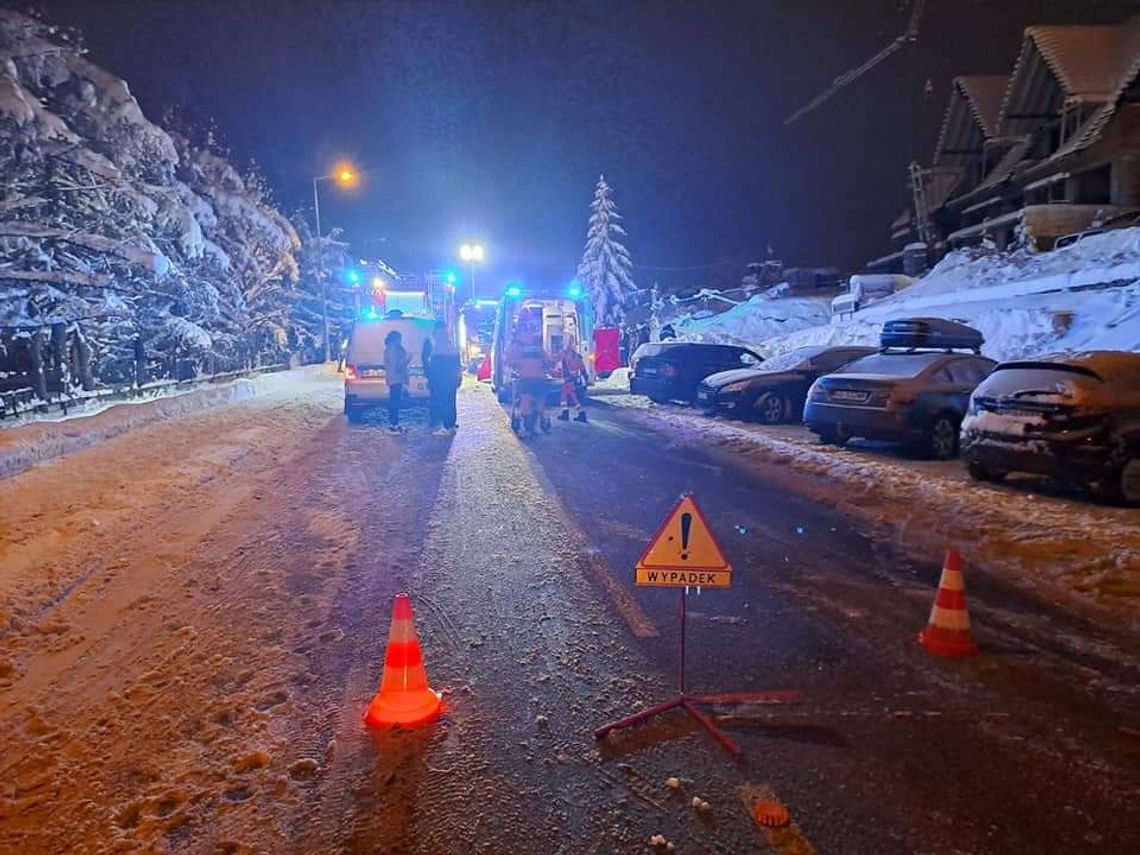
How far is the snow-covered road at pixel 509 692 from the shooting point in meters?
2.78

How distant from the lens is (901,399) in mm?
10305

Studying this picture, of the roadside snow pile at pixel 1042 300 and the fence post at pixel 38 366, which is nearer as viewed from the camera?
the fence post at pixel 38 366

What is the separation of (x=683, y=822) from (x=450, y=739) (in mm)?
Result: 1200

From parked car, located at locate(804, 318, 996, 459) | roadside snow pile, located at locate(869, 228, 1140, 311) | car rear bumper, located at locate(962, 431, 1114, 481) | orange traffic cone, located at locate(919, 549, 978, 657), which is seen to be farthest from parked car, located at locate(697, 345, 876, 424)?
orange traffic cone, located at locate(919, 549, 978, 657)

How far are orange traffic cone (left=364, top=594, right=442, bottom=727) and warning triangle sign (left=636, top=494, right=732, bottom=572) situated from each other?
51.6 inches

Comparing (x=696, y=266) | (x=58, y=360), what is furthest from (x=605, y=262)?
(x=58, y=360)

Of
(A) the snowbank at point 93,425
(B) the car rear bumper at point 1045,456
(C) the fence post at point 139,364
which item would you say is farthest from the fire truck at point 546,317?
(B) the car rear bumper at point 1045,456

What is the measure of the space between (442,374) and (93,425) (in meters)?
6.14

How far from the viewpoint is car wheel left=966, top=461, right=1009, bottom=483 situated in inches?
337

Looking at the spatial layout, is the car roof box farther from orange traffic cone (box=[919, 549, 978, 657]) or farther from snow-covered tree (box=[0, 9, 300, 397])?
snow-covered tree (box=[0, 9, 300, 397])

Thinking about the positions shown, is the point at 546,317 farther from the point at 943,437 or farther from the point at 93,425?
the point at 943,437

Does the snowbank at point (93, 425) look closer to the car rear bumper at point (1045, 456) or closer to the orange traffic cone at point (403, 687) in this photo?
the orange traffic cone at point (403, 687)

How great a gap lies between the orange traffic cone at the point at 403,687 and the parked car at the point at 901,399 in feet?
29.2

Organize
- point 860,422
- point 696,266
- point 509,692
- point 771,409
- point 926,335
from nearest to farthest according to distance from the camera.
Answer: point 509,692
point 860,422
point 926,335
point 771,409
point 696,266
